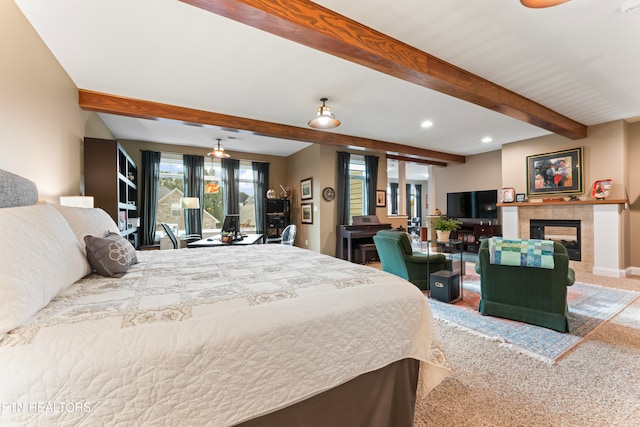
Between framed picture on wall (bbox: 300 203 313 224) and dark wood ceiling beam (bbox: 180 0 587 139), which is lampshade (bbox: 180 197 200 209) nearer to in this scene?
framed picture on wall (bbox: 300 203 313 224)

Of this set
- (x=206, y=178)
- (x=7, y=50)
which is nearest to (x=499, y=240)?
(x=7, y=50)

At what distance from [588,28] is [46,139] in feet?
15.7

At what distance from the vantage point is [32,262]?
3.27 feet

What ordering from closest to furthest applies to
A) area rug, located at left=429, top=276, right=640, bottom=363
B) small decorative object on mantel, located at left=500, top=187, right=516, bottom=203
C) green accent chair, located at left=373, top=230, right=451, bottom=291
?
area rug, located at left=429, top=276, right=640, bottom=363
green accent chair, located at left=373, top=230, right=451, bottom=291
small decorative object on mantel, located at left=500, top=187, right=516, bottom=203

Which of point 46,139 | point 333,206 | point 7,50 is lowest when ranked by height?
point 333,206

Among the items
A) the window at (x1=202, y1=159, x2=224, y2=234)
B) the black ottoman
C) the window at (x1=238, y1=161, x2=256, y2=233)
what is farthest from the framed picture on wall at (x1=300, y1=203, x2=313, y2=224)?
the black ottoman

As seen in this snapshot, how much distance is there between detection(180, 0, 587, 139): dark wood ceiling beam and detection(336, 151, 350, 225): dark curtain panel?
130 inches

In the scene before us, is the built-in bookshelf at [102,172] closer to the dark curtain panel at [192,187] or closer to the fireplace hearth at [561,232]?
the dark curtain panel at [192,187]

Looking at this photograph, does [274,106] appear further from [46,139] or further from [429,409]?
[429,409]

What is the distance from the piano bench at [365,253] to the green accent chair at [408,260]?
5.91 feet

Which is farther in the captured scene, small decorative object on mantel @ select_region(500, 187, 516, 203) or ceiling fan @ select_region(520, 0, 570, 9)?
small decorative object on mantel @ select_region(500, 187, 516, 203)

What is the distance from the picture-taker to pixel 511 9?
202 centimetres

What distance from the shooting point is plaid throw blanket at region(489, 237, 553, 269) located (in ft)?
7.98

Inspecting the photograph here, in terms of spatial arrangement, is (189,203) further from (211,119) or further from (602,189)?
(602,189)
